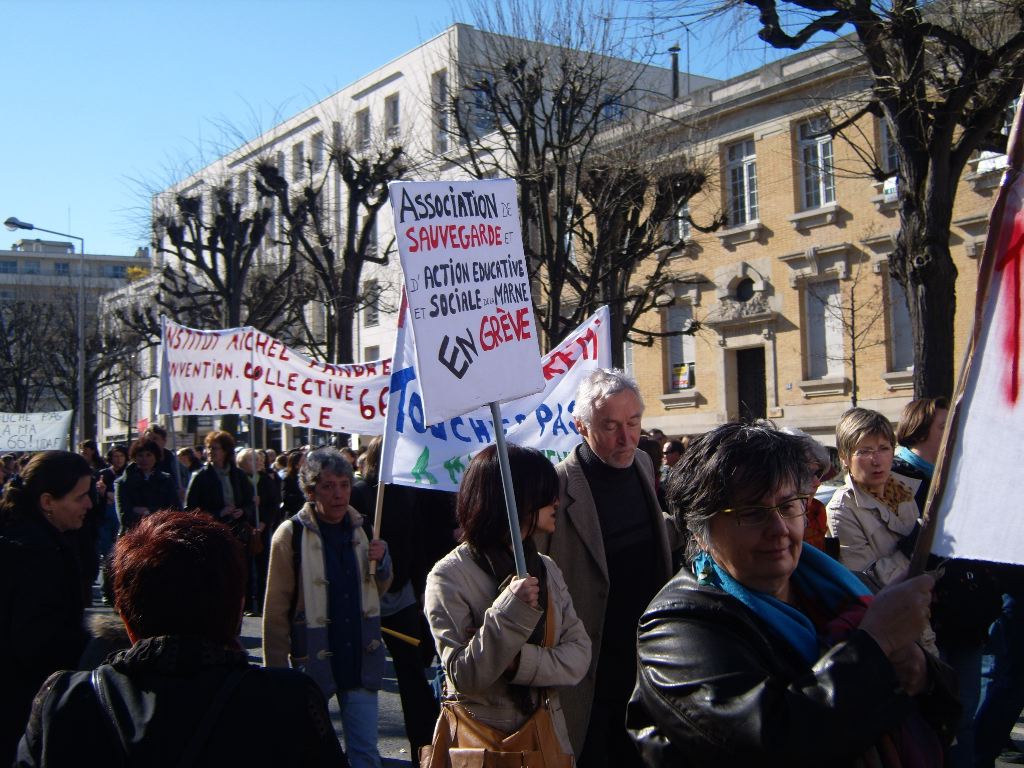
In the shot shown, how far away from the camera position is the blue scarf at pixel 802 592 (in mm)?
2008

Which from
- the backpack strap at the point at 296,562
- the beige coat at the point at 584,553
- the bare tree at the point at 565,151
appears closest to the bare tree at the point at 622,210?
the bare tree at the point at 565,151

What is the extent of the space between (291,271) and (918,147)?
1937cm

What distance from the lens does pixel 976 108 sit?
1028 cm

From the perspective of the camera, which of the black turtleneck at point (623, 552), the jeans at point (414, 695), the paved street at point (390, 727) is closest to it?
the black turtleneck at point (623, 552)

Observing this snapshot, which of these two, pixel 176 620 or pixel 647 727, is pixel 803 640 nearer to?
pixel 647 727

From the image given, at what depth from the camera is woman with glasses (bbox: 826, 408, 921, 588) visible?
428 cm

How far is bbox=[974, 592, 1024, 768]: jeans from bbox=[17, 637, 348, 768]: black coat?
397 cm

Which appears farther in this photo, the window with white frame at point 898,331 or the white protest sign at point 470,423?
the window with white frame at point 898,331

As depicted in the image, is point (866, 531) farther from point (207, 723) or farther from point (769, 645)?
point (207, 723)

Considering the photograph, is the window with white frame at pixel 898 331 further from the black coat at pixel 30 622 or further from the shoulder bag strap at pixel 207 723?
the shoulder bag strap at pixel 207 723

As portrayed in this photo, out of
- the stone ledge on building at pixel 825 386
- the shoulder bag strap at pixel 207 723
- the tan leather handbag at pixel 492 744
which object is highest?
the stone ledge on building at pixel 825 386

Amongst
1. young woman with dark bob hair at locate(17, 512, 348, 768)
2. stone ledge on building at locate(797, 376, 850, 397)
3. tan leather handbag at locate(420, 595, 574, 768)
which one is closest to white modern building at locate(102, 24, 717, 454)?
stone ledge on building at locate(797, 376, 850, 397)

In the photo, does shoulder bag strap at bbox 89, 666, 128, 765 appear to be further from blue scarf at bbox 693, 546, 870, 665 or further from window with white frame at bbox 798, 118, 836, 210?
window with white frame at bbox 798, 118, 836, 210

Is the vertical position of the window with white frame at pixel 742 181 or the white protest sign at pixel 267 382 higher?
the window with white frame at pixel 742 181
